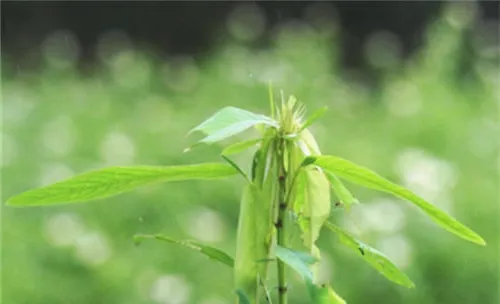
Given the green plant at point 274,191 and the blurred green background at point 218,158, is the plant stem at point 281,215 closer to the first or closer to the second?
the green plant at point 274,191

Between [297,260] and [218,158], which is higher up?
[297,260]

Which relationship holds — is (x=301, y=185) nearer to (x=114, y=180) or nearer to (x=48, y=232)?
(x=114, y=180)

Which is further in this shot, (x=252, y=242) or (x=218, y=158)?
(x=218, y=158)

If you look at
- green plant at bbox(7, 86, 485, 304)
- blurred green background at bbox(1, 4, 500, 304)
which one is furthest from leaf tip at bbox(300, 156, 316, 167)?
blurred green background at bbox(1, 4, 500, 304)

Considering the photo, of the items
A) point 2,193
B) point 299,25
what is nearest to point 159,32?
point 299,25

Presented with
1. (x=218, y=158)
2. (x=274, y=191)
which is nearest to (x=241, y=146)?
(x=274, y=191)

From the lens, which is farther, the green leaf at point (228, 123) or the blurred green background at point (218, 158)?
the blurred green background at point (218, 158)

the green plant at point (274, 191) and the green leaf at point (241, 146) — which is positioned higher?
the green leaf at point (241, 146)

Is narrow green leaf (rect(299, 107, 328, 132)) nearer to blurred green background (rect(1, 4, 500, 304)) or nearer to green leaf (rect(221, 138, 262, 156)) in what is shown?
green leaf (rect(221, 138, 262, 156))

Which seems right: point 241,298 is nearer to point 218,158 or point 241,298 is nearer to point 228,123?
point 228,123

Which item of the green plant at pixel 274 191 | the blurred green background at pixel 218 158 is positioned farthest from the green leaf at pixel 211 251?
the blurred green background at pixel 218 158
